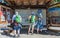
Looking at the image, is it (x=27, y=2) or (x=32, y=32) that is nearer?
(x=32, y=32)

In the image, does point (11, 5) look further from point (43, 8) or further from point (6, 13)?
point (6, 13)

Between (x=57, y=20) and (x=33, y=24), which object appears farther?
(x=57, y=20)

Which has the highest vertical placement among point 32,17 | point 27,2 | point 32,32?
point 27,2

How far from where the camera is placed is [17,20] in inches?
603

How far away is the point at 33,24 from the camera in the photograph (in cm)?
1650

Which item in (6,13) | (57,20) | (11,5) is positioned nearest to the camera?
(11,5)

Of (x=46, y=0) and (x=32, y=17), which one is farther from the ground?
(x=46, y=0)

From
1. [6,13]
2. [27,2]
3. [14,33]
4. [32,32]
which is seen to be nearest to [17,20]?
[14,33]

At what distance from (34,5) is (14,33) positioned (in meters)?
4.36

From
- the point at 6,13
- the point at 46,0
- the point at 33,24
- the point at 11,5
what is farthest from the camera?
the point at 6,13

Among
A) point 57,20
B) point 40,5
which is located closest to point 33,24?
point 40,5

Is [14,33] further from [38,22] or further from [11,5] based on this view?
[11,5]

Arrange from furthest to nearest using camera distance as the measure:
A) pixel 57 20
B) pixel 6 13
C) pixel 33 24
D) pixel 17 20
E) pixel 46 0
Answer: pixel 6 13 < pixel 57 20 < pixel 46 0 < pixel 33 24 < pixel 17 20

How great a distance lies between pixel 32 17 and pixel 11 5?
11.9 feet
